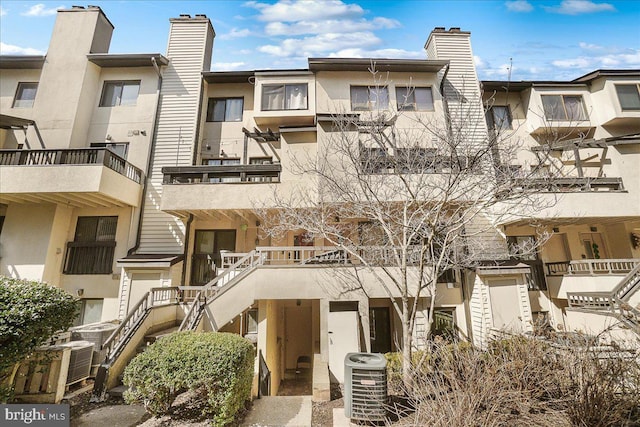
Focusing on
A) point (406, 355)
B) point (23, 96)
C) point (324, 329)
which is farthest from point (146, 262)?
point (23, 96)

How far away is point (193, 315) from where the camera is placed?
8.70 m

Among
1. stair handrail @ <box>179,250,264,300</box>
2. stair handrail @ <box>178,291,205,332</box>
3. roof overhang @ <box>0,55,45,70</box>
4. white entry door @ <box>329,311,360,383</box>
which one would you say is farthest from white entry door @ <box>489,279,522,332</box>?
roof overhang @ <box>0,55,45,70</box>

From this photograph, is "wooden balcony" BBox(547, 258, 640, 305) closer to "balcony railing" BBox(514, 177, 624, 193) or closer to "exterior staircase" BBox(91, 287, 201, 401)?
"balcony railing" BBox(514, 177, 624, 193)

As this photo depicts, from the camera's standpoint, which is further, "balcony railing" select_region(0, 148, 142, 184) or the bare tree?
"balcony railing" select_region(0, 148, 142, 184)

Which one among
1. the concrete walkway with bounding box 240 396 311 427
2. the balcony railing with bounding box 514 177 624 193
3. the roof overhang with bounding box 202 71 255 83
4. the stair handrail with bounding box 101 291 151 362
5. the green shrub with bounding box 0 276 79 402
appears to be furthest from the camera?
the roof overhang with bounding box 202 71 255 83

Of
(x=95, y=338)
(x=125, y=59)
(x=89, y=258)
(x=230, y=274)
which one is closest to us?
(x=95, y=338)

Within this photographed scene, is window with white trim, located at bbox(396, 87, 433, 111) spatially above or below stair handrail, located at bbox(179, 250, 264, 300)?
above

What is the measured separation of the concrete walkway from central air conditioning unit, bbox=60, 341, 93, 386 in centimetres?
439

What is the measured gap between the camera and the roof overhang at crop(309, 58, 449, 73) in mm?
12953

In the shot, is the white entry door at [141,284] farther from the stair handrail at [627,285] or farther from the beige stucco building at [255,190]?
the stair handrail at [627,285]

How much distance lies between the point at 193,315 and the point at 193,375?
14.0ft

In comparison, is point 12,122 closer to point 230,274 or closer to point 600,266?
point 230,274

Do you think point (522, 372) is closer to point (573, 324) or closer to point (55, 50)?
point (573, 324)

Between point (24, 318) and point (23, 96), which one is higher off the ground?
point (23, 96)
